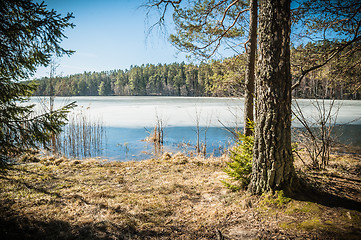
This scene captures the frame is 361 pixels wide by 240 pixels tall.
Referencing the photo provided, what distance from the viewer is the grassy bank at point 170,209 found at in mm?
2258

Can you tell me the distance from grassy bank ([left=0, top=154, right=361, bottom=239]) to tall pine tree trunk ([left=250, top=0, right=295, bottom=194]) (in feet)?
1.19

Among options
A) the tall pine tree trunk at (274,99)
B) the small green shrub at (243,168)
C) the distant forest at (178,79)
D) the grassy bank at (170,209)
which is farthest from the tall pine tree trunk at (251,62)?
the tall pine tree trunk at (274,99)

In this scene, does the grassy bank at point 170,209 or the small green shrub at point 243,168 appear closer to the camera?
the grassy bank at point 170,209

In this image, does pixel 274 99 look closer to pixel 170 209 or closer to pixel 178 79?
pixel 170 209

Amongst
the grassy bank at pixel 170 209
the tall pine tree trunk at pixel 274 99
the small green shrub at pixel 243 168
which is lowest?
the grassy bank at pixel 170 209

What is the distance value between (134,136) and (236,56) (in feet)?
28.7

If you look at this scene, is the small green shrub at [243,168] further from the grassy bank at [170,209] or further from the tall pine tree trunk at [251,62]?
the tall pine tree trunk at [251,62]

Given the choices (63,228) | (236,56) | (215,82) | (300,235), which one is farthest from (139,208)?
(236,56)

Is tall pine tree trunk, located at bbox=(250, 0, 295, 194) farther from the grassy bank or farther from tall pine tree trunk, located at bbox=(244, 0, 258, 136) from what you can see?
tall pine tree trunk, located at bbox=(244, 0, 258, 136)

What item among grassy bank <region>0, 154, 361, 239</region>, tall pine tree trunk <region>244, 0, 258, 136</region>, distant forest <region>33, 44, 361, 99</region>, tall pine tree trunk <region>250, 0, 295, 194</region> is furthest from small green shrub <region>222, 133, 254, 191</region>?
distant forest <region>33, 44, 361, 99</region>

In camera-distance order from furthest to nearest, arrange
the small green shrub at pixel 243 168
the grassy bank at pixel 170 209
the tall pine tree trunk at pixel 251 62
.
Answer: the tall pine tree trunk at pixel 251 62
the small green shrub at pixel 243 168
the grassy bank at pixel 170 209

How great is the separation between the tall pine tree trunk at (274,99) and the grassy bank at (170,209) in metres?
0.36

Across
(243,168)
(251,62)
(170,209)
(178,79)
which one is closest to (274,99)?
(243,168)

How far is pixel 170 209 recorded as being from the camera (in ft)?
10.3
